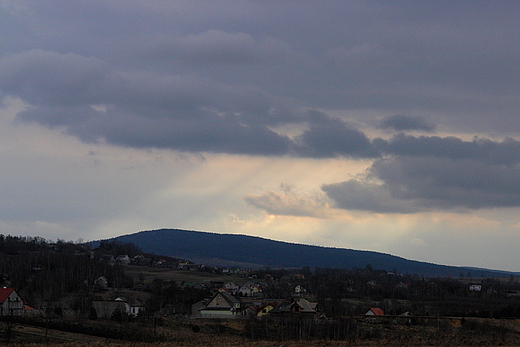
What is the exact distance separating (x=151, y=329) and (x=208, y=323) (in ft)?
52.3

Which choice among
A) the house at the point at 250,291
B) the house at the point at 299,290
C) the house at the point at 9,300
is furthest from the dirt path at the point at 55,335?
the house at the point at 299,290

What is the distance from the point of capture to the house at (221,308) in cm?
10799

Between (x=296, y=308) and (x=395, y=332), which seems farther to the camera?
(x=296, y=308)

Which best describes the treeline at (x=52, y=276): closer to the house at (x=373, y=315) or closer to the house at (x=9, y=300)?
the house at (x=9, y=300)

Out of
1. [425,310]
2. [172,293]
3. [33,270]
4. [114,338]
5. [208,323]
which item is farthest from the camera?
[33,270]

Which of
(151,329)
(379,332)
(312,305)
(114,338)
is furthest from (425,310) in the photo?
(114,338)

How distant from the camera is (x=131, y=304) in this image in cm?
10538

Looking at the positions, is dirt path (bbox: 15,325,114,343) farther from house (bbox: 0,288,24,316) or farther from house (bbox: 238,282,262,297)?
house (bbox: 238,282,262,297)

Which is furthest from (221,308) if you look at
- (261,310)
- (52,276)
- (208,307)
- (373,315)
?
(52,276)

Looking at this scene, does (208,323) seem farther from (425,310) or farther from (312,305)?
(425,310)

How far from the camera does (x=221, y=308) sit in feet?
358

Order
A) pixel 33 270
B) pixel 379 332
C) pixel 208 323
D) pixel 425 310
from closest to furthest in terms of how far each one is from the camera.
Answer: pixel 379 332, pixel 208 323, pixel 425 310, pixel 33 270

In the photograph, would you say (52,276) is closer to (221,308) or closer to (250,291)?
(250,291)

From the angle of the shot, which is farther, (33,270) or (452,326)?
(33,270)
